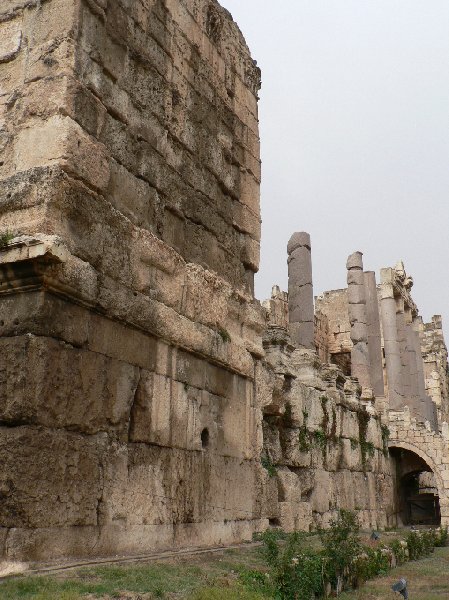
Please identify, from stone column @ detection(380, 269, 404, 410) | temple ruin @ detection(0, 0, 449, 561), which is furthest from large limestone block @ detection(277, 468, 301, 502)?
stone column @ detection(380, 269, 404, 410)

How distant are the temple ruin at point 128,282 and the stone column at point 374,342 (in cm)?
1700

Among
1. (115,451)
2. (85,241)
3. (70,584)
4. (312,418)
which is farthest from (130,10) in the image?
(312,418)

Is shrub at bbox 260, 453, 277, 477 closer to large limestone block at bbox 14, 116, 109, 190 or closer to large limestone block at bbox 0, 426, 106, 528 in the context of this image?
large limestone block at bbox 0, 426, 106, 528

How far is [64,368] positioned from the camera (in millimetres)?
4203

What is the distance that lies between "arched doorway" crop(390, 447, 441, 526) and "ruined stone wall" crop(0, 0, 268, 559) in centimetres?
1181

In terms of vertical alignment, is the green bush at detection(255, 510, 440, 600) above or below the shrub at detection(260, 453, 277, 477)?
below

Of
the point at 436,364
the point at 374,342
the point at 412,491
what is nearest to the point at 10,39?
the point at 412,491

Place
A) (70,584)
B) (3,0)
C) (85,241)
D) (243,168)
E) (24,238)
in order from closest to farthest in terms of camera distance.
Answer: (70,584) → (24,238) → (85,241) → (3,0) → (243,168)

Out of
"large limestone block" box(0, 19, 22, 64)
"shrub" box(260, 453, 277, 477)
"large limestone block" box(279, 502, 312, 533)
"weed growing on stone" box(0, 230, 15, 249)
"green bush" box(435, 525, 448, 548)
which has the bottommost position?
"green bush" box(435, 525, 448, 548)

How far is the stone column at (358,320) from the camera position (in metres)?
23.0

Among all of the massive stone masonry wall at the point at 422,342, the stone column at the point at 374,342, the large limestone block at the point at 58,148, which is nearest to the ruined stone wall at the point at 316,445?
the large limestone block at the point at 58,148

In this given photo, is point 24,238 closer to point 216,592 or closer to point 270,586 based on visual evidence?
point 216,592

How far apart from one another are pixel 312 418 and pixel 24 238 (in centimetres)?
724

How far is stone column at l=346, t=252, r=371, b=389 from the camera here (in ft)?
75.6
